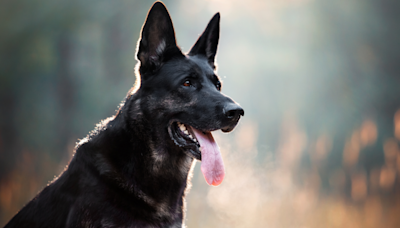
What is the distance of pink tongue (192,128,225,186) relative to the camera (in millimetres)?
2293

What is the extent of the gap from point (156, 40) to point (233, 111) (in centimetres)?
98

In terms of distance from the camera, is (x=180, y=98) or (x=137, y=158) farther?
(x=180, y=98)

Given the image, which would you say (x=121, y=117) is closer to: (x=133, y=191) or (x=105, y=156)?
(x=105, y=156)

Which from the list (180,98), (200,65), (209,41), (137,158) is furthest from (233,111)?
(209,41)

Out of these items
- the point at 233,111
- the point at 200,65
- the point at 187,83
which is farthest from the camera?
the point at 200,65

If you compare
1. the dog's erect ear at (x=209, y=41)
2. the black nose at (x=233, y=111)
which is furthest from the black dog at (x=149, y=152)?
the dog's erect ear at (x=209, y=41)

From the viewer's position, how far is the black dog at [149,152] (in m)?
2.14

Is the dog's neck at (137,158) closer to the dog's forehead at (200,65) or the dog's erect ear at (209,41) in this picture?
the dog's forehead at (200,65)

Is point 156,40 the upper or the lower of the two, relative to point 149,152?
upper

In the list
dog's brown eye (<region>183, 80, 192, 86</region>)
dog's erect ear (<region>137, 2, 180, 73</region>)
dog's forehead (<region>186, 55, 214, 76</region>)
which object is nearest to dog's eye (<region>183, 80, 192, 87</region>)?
dog's brown eye (<region>183, 80, 192, 86</region>)

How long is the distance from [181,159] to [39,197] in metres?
1.21

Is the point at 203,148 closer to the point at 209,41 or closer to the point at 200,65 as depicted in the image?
the point at 200,65

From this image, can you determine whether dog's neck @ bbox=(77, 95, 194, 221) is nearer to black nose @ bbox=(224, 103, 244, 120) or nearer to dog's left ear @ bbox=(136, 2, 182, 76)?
dog's left ear @ bbox=(136, 2, 182, 76)

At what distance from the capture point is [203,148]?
233cm
